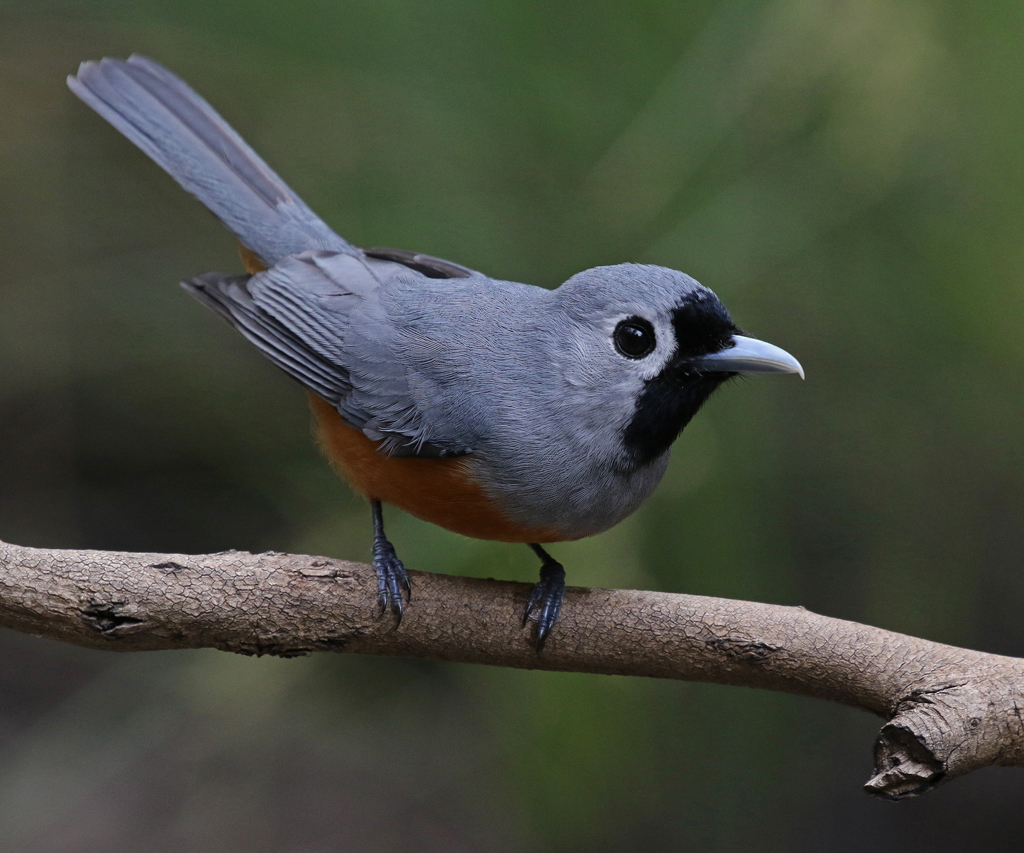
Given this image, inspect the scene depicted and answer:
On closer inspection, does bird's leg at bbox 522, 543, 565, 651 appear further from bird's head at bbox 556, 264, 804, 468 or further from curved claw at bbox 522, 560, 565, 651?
bird's head at bbox 556, 264, 804, 468

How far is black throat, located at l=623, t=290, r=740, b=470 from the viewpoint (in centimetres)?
252

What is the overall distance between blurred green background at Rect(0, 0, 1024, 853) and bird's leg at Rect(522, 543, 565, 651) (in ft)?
2.61

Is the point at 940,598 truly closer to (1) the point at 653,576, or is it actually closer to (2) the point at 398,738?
(1) the point at 653,576

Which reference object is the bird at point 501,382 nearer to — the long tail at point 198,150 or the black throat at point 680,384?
the black throat at point 680,384

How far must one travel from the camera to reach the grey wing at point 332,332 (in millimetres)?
2871

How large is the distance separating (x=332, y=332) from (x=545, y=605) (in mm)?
1130

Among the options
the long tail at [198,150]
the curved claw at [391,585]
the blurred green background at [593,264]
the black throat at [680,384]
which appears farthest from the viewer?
the blurred green background at [593,264]

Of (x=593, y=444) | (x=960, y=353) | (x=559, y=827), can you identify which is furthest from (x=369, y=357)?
(x=960, y=353)

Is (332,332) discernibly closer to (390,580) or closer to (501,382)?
(501,382)

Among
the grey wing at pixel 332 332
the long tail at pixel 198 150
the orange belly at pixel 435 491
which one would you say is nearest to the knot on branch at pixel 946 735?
the orange belly at pixel 435 491

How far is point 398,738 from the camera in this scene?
4.48 m

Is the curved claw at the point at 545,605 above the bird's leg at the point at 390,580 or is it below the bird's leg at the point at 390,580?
above

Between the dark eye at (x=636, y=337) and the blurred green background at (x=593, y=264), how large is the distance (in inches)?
47.6

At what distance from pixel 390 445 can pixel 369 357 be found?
1.20ft
